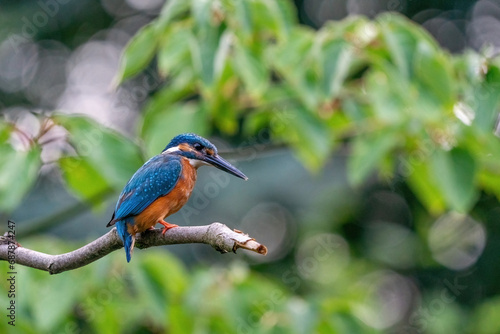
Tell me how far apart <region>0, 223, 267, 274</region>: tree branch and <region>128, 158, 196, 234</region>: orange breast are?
6.5 inches

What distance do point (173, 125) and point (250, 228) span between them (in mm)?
4504

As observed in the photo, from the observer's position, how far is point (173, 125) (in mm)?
3455

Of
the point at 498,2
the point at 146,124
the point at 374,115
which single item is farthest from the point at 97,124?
the point at 498,2

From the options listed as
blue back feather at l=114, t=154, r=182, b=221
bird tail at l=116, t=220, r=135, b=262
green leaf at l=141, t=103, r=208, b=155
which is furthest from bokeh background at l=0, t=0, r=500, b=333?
bird tail at l=116, t=220, r=135, b=262

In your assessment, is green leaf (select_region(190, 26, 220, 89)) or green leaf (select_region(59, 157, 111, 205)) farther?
green leaf (select_region(59, 157, 111, 205))

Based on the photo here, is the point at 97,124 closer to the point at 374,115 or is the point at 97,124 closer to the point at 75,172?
the point at 75,172

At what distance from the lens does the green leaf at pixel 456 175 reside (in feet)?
10.9

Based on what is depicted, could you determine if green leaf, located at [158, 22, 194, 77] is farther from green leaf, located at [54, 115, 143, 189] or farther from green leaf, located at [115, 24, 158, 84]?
green leaf, located at [54, 115, 143, 189]

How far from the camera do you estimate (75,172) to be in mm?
3338

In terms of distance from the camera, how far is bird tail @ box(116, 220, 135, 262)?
220 cm

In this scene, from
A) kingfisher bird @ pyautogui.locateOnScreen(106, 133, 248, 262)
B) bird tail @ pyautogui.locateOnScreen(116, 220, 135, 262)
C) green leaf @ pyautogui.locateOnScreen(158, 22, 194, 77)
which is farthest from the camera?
green leaf @ pyautogui.locateOnScreen(158, 22, 194, 77)

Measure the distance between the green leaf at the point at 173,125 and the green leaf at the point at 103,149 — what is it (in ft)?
0.50

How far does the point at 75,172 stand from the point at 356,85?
5.43 ft

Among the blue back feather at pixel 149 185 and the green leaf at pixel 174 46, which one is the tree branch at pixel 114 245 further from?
the green leaf at pixel 174 46
